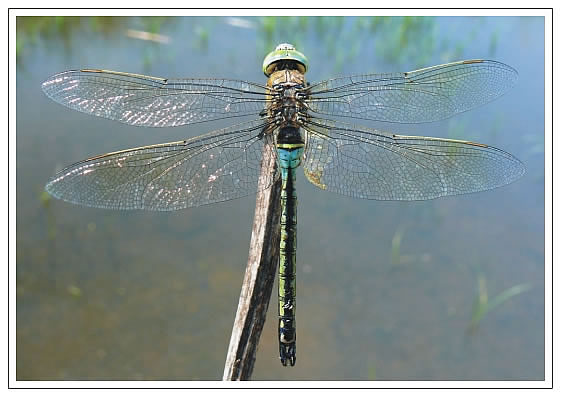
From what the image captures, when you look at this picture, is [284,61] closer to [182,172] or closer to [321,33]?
[182,172]

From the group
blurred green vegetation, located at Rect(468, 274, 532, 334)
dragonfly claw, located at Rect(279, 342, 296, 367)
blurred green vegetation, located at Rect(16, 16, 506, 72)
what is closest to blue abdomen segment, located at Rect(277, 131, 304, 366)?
dragonfly claw, located at Rect(279, 342, 296, 367)

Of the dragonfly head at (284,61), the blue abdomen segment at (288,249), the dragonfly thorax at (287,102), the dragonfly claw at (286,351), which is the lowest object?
the dragonfly claw at (286,351)

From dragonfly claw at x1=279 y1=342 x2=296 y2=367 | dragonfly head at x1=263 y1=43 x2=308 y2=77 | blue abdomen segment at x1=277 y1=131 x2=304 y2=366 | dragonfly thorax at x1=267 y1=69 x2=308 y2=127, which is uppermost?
dragonfly head at x1=263 y1=43 x2=308 y2=77

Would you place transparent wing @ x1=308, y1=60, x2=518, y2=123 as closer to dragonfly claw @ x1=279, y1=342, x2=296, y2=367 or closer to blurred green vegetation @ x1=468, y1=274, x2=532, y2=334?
dragonfly claw @ x1=279, y1=342, x2=296, y2=367

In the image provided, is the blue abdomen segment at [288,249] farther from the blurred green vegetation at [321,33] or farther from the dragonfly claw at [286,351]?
the blurred green vegetation at [321,33]

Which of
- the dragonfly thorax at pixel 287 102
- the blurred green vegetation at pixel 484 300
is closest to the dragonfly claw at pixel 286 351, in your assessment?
the dragonfly thorax at pixel 287 102

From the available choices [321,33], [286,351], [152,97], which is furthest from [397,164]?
[321,33]

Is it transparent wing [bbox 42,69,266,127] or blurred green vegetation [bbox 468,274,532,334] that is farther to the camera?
blurred green vegetation [bbox 468,274,532,334]

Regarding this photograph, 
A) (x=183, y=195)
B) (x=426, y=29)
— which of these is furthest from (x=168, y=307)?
(x=426, y=29)
